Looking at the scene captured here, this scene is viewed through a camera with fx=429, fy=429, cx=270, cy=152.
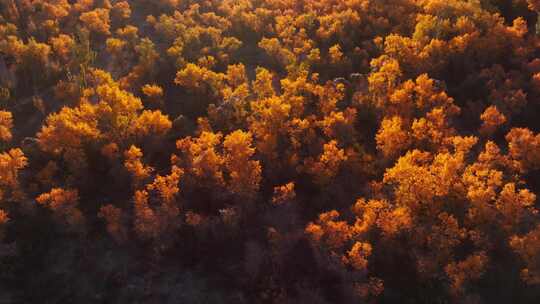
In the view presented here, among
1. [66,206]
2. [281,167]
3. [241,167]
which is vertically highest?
[281,167]

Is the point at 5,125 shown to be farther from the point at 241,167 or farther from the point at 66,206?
the point at 241,167

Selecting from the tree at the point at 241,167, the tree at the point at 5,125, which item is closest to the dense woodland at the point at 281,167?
the tree at the point at 241,167

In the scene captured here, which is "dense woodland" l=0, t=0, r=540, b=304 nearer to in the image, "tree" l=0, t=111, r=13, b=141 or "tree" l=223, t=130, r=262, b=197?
"tree" l=223, t=130, r=262, b=197

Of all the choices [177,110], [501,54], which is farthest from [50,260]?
[501,54]

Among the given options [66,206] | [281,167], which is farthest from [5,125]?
[281,167]

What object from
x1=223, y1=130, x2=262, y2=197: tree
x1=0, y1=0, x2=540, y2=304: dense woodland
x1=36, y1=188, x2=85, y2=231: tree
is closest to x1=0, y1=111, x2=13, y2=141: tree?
x1=0, y1=0, x2=540, y2=304: dense woodland

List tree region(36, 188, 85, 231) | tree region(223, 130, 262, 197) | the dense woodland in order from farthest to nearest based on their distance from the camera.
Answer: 1. tree region(223, 130, 262, 197)
2. tree region(36, 188, 85, 231)
3. the dense woodland

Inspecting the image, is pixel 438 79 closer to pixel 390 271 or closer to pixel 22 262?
pixel 390 271

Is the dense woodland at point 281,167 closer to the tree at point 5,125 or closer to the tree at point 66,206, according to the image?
the tree at point 66,206

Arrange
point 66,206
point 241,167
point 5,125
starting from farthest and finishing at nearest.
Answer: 1. point 5,125
2. point 241,167
3. point 66,206
